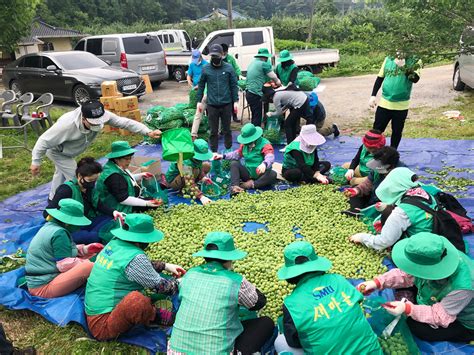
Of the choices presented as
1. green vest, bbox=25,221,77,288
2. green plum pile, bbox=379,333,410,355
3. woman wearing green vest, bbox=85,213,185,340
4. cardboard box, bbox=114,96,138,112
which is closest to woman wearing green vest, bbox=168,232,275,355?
woman wearing green vest, bbox=85,213,185,340

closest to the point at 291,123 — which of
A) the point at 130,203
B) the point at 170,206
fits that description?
the point at 170,206

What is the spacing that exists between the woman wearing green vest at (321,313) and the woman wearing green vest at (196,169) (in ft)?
8.53

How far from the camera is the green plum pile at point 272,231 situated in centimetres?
338

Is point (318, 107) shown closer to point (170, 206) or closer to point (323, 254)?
point (170, 206)

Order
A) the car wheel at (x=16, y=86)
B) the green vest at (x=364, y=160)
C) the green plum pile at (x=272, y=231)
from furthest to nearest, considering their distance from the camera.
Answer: the car wheel at (x=16, y=86) → the green vest at (x=364, y=160) → the green plum pile at (x=272, y=231)

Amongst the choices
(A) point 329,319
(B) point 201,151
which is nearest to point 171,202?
(B) point 201,151

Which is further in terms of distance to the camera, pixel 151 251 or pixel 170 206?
pixel 170 206

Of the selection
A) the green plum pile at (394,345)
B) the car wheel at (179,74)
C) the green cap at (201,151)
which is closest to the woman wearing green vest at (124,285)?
the green plum pile at (394,345)

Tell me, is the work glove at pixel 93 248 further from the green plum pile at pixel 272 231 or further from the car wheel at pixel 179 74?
the car wheel at pixel 179 74

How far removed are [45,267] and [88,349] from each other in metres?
0.74

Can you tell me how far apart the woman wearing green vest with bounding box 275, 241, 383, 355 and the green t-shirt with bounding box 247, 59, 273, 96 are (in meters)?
4.97

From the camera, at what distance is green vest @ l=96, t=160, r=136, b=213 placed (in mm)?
4129

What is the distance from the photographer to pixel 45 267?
10.5ft

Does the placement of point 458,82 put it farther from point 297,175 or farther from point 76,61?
point 76,61
